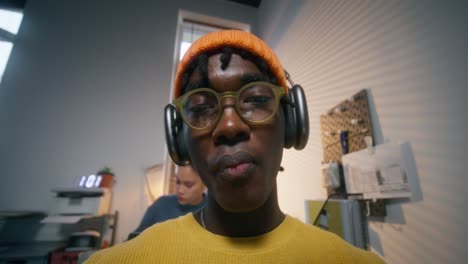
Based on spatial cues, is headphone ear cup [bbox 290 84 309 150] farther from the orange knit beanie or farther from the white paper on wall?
the white paper on wall

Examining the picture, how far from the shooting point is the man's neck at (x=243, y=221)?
46cm

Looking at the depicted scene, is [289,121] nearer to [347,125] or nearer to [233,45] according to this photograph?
[233,45]

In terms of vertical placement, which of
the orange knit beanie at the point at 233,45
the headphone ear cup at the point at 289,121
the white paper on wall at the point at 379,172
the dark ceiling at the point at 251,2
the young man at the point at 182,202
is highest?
the dark ceiling at the point at 251,2

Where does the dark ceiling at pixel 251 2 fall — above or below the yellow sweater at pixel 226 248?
above

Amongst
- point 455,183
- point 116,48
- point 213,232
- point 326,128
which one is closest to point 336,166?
point 326,128

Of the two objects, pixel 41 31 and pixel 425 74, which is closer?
pixel 425 74

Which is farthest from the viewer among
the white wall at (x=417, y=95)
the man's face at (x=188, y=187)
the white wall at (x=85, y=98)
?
the white wall at (x=85, y=98)

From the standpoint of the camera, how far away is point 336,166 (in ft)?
3.43

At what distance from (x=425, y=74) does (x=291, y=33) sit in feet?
4.04

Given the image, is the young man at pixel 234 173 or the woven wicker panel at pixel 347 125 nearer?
the young man at pixel 234 173

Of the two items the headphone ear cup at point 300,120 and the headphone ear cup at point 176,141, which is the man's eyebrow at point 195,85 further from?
the headphone ear cup at point 300,120

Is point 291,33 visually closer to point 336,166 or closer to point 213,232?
point 336,166

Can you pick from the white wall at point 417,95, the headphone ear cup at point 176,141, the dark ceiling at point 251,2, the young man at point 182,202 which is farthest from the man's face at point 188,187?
the dark ceiling at point 251,2

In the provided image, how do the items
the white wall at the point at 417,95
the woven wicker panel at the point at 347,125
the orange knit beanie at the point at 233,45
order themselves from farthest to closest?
the woven wicker panel at the point at 347,125, the white wall at the point at 417,95, the orange knit beanie at the point at 233,45
